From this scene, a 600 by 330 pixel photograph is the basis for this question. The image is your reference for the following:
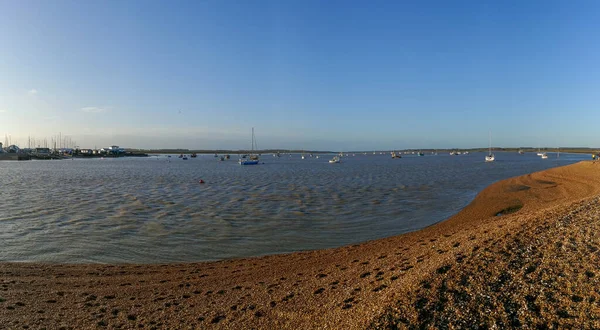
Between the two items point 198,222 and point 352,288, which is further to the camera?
point 198,222

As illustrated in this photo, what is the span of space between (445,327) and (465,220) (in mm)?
13089

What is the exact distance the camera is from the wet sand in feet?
19.8

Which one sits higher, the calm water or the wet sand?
the wet sand

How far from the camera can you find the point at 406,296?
6.57 metres

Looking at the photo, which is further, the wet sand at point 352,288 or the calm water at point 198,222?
the calm water at point 198,222

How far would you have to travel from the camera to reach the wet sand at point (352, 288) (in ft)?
19.8

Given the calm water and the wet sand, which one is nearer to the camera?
the wet sand

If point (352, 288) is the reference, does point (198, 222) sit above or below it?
below

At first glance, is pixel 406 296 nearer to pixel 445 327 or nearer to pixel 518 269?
pixel 445 327

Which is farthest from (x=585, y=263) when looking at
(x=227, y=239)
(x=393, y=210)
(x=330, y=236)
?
(x=393, y=210)

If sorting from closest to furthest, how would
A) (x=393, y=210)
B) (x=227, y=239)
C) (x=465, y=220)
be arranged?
(x=227, y=239) < (x=465, y=220) < (x=393, y=210)

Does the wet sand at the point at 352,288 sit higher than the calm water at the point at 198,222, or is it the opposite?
the wet sand at the point at 352,288

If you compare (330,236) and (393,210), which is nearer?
(330,236)

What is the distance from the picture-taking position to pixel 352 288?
804cm
